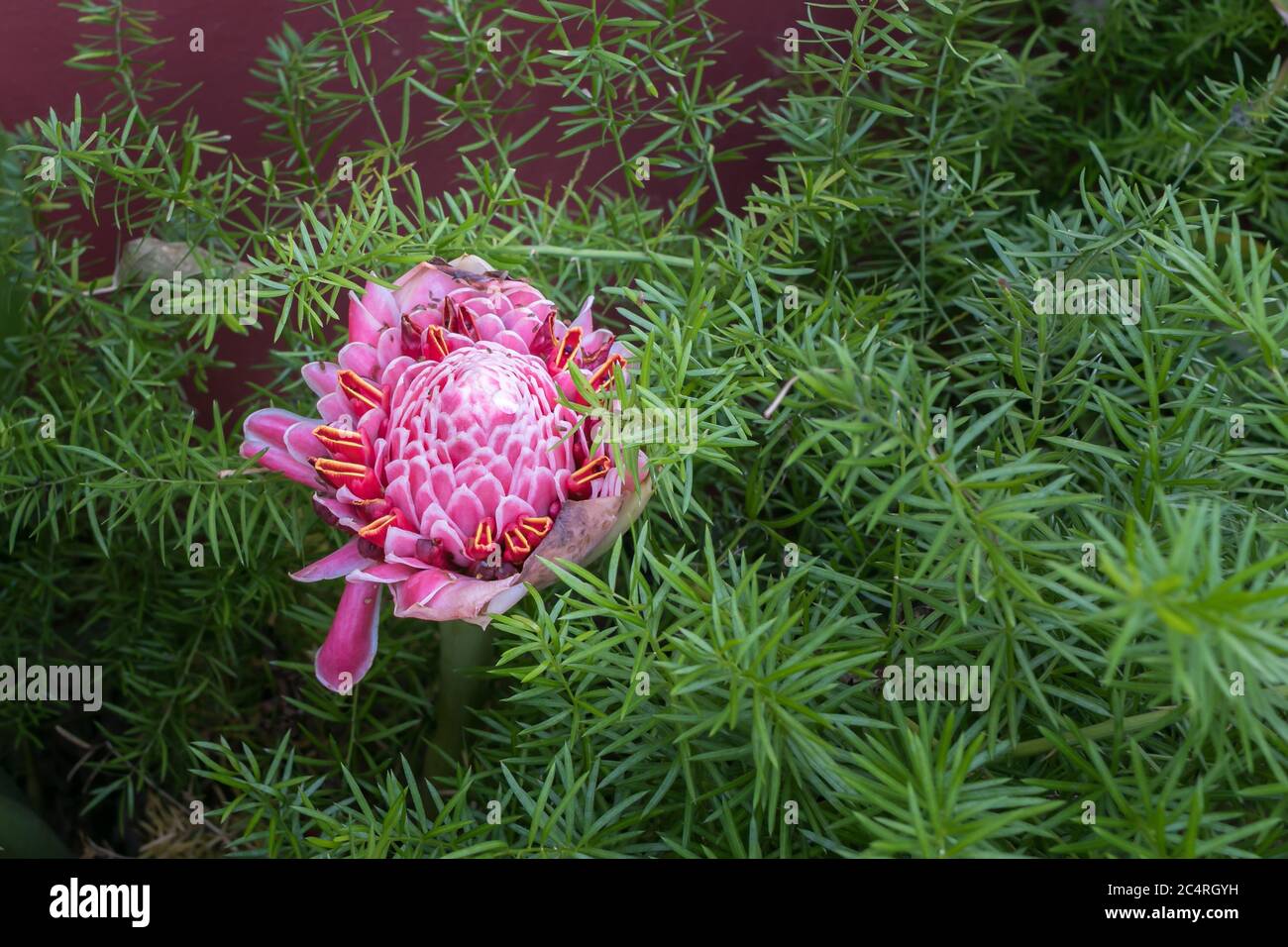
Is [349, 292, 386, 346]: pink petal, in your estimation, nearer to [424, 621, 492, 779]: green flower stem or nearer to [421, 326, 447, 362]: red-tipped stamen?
[421, 326, 447, 362]: red-tipped stamen

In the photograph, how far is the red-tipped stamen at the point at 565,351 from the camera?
0.43 m

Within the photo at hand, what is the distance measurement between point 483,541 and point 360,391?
0.08 metres

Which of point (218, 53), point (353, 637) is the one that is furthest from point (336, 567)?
point (218, 53)

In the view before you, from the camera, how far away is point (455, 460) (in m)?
0.40

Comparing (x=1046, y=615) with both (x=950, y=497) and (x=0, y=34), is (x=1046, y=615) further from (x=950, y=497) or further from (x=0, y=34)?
(x=0, y=34)

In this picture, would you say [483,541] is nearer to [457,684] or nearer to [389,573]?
[389,573]

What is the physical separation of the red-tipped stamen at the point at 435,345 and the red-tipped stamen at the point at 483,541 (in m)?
0.07

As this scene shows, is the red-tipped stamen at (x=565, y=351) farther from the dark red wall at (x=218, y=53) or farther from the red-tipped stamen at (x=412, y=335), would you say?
the dark red wall at (x=218, y=53)

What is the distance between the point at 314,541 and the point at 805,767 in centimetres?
33

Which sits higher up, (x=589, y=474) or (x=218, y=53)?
(x=218, y=53)

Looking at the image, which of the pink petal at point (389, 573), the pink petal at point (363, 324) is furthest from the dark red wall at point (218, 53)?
the pink petal at point (389, 573)

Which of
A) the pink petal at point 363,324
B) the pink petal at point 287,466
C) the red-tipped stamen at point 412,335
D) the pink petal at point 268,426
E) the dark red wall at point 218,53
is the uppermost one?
the dark red wall at point 218,53

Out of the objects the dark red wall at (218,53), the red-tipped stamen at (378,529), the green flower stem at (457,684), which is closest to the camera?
the red-tipped stamen at (378,529)
